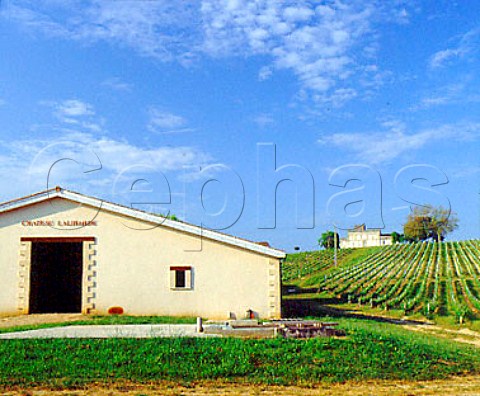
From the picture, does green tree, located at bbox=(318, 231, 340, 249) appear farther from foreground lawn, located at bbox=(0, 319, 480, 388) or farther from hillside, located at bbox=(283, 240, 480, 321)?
foreground lawn, located at bbox=(0, 319, 480, 388)

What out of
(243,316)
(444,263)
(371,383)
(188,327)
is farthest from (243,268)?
(444,263)

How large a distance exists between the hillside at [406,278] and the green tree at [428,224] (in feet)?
89.0

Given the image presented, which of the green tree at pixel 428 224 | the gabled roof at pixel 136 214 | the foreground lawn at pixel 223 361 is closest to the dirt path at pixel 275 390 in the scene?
the foreground lawn at pixel 223 361

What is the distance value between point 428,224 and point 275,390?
294 ft

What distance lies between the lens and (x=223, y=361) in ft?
36.6

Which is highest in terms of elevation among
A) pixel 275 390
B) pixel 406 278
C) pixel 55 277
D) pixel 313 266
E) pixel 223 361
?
pixel 313 266

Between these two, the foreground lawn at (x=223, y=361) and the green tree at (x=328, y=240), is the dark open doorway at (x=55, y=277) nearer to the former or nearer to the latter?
the foreground lawn at (x=223, y=361)

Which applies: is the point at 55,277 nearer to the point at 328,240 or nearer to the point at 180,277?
the point at 180,277

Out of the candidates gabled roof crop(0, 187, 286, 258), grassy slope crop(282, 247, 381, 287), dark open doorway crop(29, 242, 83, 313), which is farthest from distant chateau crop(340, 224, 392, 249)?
gabled roof crop(0, 187, 286, 258)

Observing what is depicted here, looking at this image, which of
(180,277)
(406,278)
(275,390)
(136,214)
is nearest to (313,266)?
(406,278)

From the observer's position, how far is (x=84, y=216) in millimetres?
20781

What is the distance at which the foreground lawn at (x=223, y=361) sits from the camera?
10.3 metres

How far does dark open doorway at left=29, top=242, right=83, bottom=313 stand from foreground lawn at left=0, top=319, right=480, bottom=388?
9049 mm

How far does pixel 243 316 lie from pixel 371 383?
10.1 metres
